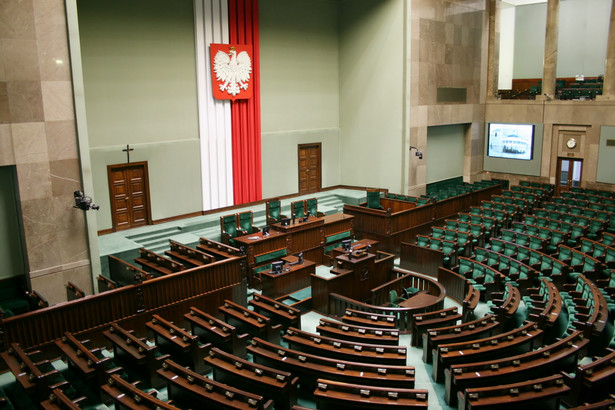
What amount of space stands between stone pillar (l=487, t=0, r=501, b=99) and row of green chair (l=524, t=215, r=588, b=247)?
300 inches

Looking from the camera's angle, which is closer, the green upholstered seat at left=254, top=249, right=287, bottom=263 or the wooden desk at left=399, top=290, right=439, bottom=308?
the wooden desk at left=399, top=290, right=439, bottom=308

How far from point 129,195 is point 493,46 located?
1353 cm

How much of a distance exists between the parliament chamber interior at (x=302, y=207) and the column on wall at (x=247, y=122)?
0.22 feet

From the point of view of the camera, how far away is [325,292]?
28.1ft

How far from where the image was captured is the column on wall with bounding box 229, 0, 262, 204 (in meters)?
13.5

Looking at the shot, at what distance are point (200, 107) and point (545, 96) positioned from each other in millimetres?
11130

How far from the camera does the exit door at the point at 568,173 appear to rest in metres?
16.5

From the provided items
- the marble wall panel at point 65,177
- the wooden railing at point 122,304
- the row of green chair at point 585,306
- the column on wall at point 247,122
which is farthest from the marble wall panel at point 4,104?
the row of green chair at point 585,306

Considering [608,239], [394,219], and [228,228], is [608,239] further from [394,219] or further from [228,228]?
[228,228]

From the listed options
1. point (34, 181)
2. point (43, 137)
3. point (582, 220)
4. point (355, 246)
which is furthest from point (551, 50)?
point (34, 181)

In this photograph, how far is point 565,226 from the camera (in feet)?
37.7

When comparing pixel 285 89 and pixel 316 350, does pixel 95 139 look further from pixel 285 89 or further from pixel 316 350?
pixel 316 350

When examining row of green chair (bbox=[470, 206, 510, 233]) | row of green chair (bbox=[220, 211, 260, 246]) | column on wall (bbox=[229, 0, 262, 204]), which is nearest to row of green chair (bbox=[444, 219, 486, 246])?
row of green chair (bbox=[470, 206, 510, 233])

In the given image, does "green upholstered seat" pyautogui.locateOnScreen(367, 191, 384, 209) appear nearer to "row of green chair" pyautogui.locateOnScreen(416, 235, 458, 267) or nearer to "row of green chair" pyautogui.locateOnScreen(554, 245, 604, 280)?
"row of green chair" pyautogui.locateOnScreen(416, 235, 458, 267)
